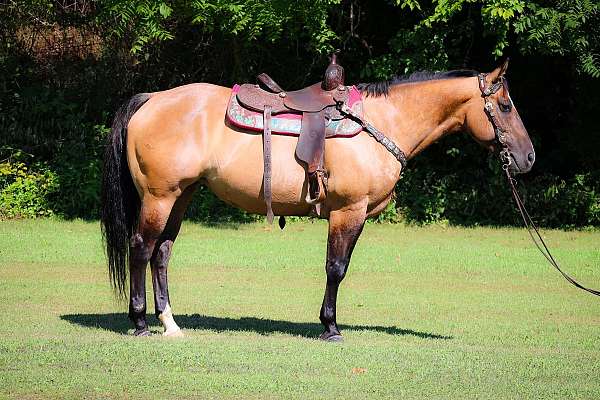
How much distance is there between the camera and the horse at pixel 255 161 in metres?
8.60

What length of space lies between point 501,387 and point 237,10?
11539 mm

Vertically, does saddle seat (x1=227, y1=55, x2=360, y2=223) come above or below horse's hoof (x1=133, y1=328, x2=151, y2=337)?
above

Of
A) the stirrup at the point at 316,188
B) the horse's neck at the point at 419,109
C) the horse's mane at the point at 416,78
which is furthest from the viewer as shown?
the horse's mane at the point at 416,78

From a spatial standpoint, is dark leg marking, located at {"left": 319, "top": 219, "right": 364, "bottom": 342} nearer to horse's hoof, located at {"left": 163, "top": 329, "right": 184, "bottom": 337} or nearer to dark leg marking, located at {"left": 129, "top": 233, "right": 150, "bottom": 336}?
horse's hoof, located at {"left": 163, "top": 329, "right": 184, "bottom": 337}

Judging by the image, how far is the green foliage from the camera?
1862 cm

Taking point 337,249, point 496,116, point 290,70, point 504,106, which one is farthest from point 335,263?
point 290,70

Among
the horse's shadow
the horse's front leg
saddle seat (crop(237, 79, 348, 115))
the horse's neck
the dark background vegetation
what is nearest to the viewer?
the horse's front leg

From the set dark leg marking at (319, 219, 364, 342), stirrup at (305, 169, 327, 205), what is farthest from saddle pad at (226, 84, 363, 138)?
dark leg marking at (319, 219, 364, 342)

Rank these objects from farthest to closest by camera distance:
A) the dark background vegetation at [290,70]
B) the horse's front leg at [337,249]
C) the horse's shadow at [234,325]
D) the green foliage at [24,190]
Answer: the green foliage at [24,190] → the dark background vegetation at [290,70] → the horse's shadow at [234,325] → the horse's front leg at [337,249]

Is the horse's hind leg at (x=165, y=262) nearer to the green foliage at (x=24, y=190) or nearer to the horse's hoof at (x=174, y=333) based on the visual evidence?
the horse's hoof at (x=174, y=333)

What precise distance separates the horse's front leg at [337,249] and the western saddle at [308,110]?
0.23m

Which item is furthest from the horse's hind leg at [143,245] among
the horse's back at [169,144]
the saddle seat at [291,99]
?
the saddle seat at [291,99]

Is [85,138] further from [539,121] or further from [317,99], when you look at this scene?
[317,99]

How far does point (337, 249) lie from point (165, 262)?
1479 mm
